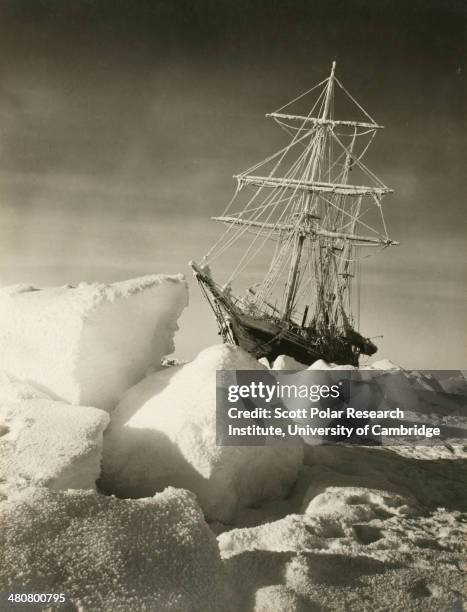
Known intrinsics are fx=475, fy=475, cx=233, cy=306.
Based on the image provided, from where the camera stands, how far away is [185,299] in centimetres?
437

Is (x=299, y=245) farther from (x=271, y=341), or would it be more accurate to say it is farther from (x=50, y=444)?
(x=50, y=444)

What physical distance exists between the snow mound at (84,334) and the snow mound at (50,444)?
0.45 metres

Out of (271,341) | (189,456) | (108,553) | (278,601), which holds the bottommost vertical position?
(278,601)

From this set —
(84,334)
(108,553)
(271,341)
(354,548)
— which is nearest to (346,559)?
(354,548)

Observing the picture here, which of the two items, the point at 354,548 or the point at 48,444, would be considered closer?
the point at 354,548

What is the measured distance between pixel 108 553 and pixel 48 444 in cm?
98

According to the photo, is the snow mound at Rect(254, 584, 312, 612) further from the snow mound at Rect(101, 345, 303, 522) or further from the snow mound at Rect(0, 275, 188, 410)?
the snow mound at Rect(0, 275, 188, 410)

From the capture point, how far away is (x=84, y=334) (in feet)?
11.9

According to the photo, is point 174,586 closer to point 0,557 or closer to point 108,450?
point 0,557

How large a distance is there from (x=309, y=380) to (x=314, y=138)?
2021 cm

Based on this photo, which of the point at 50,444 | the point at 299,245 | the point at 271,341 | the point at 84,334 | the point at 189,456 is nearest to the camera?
the point at 50,444

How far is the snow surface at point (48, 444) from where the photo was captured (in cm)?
263

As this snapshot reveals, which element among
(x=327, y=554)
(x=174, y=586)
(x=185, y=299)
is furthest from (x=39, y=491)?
(x=185, y=299)

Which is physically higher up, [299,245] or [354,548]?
[299,245]
